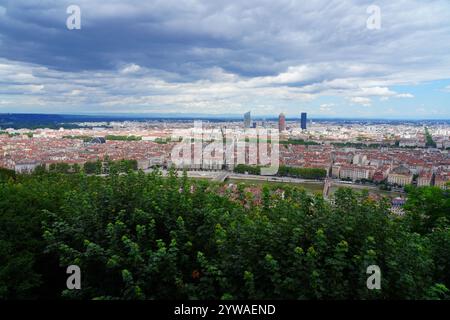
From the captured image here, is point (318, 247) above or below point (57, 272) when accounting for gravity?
above

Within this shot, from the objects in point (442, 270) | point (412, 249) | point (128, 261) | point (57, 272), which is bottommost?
point (57, 272)

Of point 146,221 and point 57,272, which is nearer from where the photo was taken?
point 146,221
